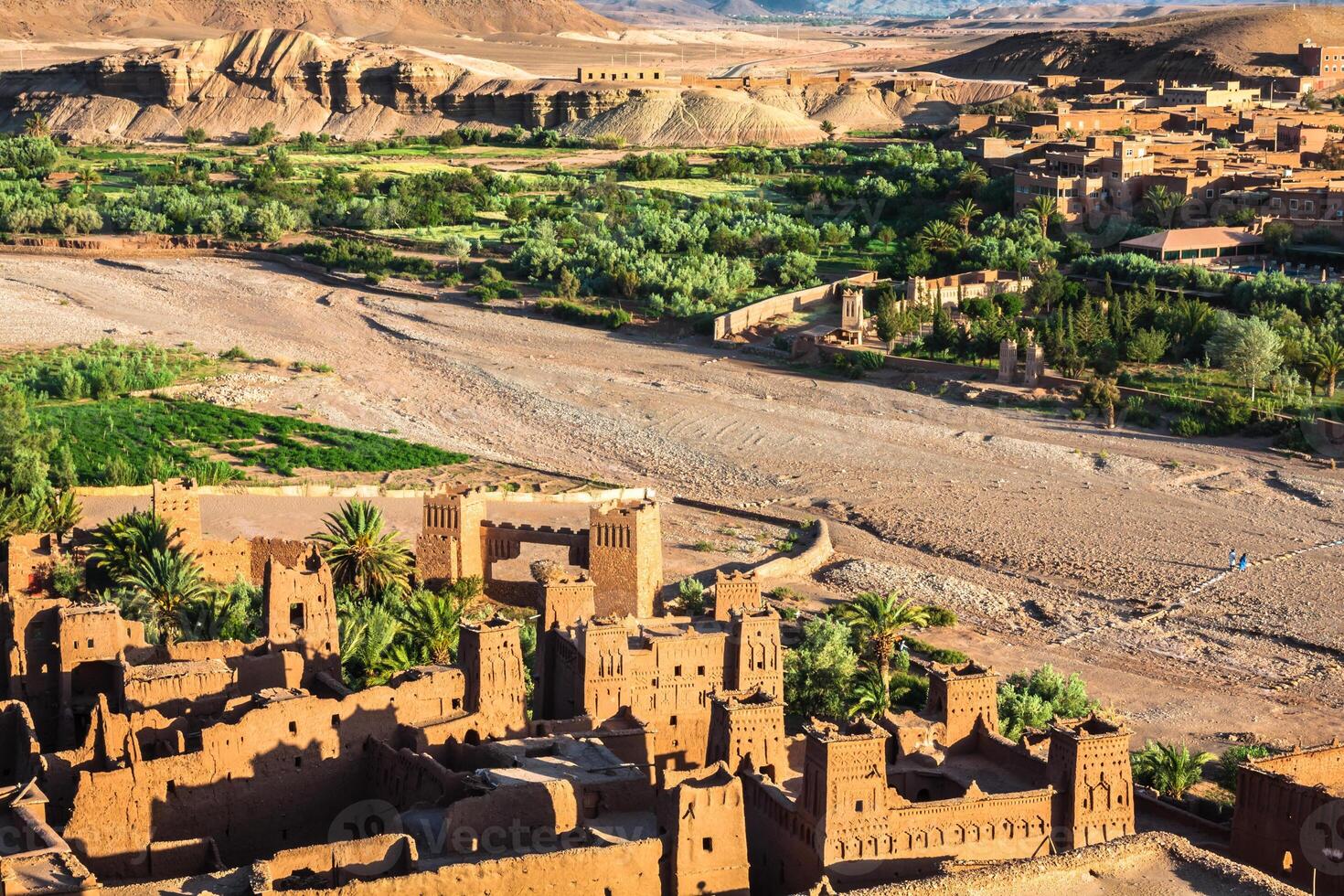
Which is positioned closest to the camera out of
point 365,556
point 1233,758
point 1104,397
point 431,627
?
point 1233,758

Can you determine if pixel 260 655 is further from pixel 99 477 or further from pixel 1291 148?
pixel 1291 148

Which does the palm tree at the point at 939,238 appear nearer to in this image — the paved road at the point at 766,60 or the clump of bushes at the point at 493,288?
the clump of bushes at the point at 493,288

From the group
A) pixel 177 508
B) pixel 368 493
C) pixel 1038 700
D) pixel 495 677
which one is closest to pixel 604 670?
pixel 495 677

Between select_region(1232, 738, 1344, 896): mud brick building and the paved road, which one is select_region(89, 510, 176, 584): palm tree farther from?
the paved road

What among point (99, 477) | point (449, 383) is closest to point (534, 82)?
point (449, 383)

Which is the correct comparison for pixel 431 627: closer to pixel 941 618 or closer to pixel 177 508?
pixel 177 508

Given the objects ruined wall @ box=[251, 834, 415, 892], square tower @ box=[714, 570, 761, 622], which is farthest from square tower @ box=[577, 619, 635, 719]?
ruined wall @ box=[251, 834, 415, 892]
